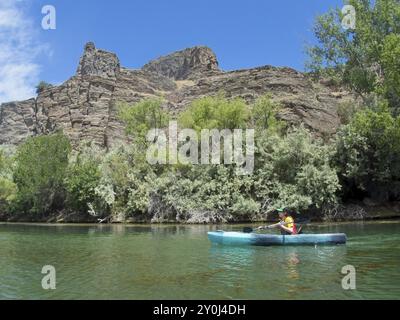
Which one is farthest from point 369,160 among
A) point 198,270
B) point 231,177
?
point 198,270

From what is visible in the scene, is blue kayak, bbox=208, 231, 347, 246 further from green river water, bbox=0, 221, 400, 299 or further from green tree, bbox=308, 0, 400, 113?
green tree, bbox=308, 0, 400, 113

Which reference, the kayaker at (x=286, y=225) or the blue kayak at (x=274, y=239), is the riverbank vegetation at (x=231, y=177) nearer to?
the kayaker at (x=286, y=225)

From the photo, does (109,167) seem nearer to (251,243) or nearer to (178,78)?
(251,243)

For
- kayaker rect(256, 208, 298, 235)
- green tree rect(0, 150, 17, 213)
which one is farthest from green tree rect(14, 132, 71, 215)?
kayaker rect(256, 208, 298, 235)

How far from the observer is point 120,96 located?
304 ft

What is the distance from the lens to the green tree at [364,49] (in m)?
37.2

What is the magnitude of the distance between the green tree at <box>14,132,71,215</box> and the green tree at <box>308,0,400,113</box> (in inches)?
1051

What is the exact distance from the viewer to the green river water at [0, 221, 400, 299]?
12.7 m

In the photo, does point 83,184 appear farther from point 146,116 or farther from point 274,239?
point 274,239

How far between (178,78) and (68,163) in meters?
87.8

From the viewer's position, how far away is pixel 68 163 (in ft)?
170

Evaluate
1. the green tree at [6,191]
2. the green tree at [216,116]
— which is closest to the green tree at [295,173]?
the green tree at [216,116]

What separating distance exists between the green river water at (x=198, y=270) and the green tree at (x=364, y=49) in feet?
52.3
